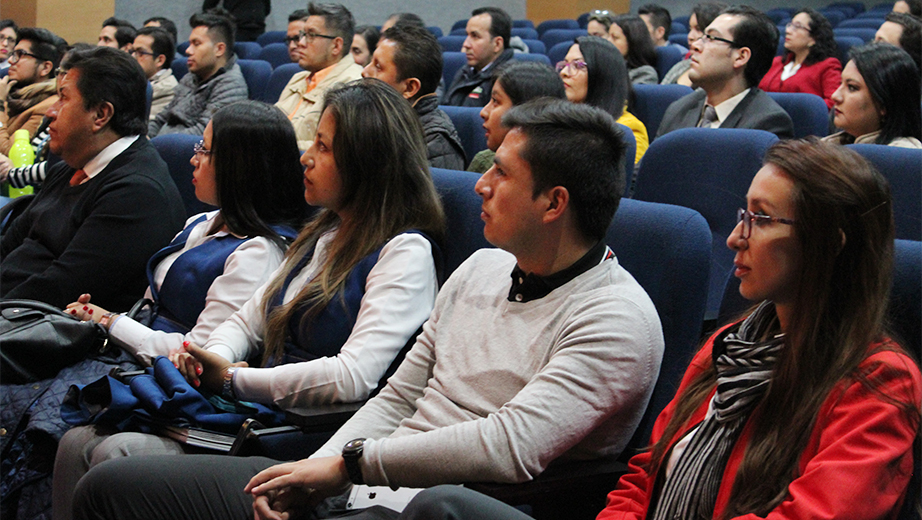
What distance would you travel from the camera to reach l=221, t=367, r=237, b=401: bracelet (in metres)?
1.74

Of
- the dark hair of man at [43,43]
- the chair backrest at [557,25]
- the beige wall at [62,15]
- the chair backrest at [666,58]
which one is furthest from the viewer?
the chair backrest at [557,25]

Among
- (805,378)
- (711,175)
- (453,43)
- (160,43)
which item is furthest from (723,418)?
(453,43)

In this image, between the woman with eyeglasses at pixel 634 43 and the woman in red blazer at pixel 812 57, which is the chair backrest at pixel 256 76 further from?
the woman in red blazer at pixel 812 57

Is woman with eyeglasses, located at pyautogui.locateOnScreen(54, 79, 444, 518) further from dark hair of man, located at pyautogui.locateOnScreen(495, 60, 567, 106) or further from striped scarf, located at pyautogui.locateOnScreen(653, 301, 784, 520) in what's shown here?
dark hair of man, located at pyautogui.locateOnScreen(495, 60, 567, 106)

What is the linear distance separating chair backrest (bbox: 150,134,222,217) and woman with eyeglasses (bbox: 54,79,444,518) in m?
0.83

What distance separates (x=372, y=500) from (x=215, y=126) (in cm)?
105

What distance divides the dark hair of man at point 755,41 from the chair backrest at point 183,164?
191 centimetres

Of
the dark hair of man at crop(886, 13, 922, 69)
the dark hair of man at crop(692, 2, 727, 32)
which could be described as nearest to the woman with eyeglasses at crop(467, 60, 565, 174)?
the dark hair of man at crop(886, 13, 922, 69)

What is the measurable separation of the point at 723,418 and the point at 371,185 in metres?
0.95

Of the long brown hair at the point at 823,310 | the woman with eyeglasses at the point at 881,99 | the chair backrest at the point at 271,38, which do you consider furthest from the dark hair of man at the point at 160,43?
the long brown hair at the point at 823,310

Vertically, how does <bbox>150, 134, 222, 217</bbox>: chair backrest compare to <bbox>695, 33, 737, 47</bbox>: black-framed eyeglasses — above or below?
below

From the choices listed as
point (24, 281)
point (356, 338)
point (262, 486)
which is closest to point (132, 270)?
point (24, 281)

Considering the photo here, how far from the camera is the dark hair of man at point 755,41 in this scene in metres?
3.25

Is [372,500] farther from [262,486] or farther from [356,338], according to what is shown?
[356,338]
